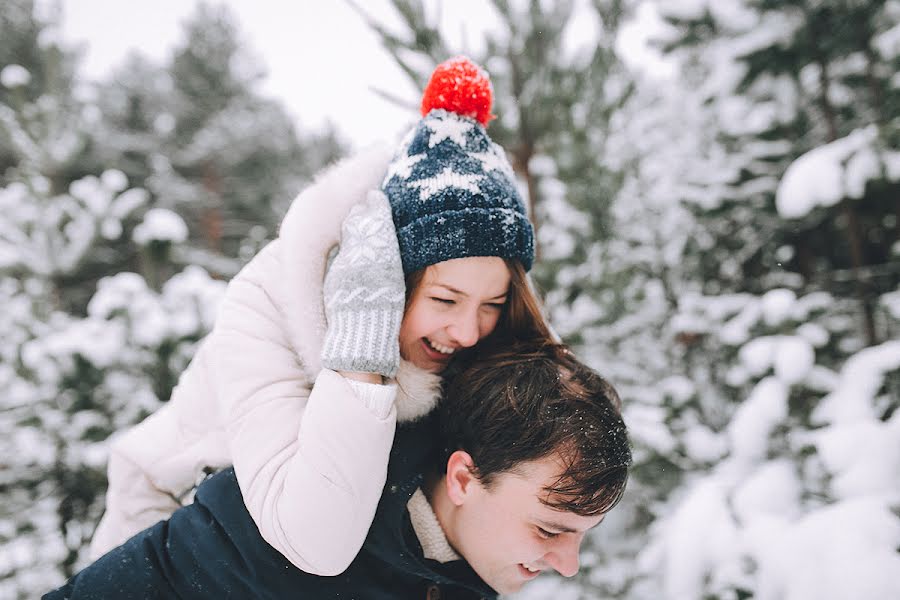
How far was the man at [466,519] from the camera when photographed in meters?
1.33

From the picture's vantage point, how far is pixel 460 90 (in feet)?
4.93

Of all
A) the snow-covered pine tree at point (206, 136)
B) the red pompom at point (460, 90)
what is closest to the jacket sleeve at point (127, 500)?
the red pompom at point (460, 90)

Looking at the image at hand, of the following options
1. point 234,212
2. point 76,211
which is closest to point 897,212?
point 76,211

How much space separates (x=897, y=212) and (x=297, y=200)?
4.05m

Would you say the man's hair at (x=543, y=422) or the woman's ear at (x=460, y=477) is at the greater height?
the man's hair at (x=543, y=422)

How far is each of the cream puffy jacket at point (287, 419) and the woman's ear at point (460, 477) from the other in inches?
7.0

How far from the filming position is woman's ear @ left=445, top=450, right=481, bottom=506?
1474 millimetres

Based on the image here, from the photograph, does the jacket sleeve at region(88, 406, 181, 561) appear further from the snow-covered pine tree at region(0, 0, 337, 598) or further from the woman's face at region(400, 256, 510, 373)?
the snow-covered pine tree at region(0, 0, 337, 598)

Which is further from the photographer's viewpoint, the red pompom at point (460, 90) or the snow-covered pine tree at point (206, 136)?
the snow-covered pine tree at point (206, 136)

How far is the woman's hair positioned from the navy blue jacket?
0.51 metres

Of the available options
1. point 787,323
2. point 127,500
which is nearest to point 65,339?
point 127,500

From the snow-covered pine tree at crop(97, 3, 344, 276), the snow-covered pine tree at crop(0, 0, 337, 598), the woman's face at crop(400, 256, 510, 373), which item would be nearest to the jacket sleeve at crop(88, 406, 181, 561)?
the woman's face at crop(400, 256, 510, 373)

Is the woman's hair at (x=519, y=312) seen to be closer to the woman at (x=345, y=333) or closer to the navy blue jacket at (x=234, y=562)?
the woman at (x=345, y=333)

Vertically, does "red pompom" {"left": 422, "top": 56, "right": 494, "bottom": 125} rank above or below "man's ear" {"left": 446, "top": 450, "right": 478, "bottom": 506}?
above
